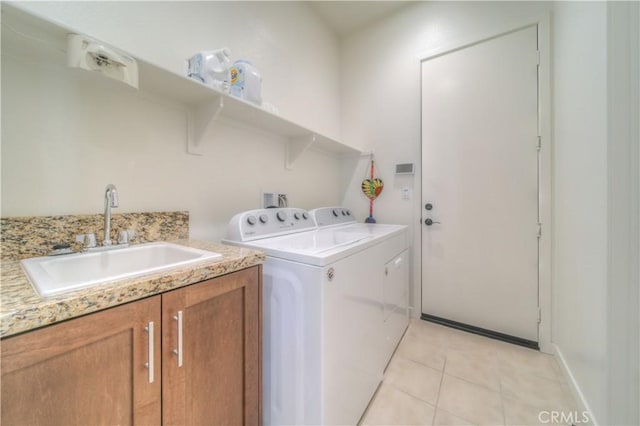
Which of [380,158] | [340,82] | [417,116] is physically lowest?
[380,158]

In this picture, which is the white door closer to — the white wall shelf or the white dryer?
the white dryer

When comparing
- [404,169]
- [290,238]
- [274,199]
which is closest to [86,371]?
[290,238]

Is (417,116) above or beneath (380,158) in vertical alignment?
above

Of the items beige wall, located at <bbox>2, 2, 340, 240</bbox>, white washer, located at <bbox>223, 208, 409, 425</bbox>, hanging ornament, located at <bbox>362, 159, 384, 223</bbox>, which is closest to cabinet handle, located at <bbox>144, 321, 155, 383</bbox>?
white washer, located at <bbox>223, 208, 409, 425</bbox>

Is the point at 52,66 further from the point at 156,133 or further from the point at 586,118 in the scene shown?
the point at 586,118

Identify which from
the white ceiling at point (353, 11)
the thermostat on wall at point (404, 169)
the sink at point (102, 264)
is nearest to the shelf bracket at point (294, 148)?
the thermostat on wall at point (404, 169)

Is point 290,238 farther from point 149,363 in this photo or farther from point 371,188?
point 371,188

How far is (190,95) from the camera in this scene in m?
1.22

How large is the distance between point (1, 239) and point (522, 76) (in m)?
3.10

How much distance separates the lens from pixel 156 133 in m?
1.22

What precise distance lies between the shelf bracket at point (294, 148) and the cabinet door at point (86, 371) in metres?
1.51

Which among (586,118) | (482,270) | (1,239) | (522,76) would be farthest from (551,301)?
(1,239)

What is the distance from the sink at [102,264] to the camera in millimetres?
629

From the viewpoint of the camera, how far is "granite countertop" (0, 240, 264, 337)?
462 millimetres
